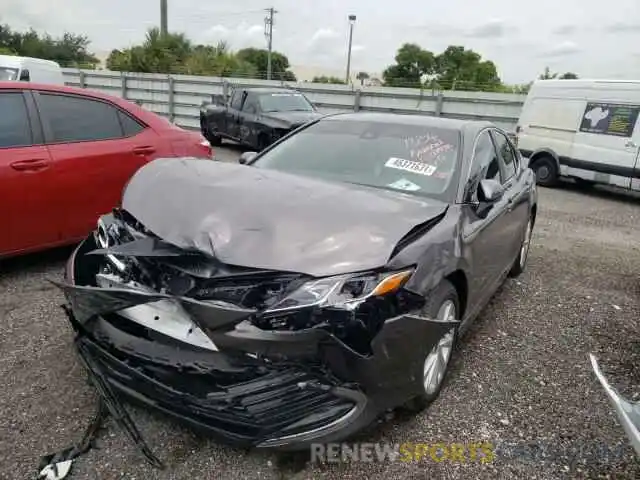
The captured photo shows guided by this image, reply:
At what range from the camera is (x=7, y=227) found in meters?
3.78

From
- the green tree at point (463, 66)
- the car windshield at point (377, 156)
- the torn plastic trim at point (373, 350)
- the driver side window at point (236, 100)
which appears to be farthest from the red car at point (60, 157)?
the green tree at point (463, 66)

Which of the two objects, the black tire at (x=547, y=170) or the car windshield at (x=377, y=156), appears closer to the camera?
the car windshield at (x=377, y=156)

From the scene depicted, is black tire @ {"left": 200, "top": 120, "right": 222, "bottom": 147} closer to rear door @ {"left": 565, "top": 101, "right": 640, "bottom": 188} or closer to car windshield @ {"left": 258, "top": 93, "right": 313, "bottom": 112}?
car windshield @ {"left": 258, "top": 93, "right": 313, "bottom": 112}

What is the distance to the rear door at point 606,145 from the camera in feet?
30.7

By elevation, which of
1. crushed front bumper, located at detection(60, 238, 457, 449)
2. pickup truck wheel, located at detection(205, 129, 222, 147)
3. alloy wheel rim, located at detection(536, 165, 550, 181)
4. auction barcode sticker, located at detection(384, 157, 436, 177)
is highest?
auction barcode sticker, located at detection(384, 157, 436, 177)

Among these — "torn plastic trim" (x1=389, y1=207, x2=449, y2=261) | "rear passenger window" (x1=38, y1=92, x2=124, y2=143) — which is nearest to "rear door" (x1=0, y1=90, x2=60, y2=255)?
"rear passenger window" (x1=38, y1=92, x2=124, y2=143)

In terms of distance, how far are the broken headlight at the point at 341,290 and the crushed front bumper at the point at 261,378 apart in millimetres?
114

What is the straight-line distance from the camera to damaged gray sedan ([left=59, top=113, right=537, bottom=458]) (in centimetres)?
202

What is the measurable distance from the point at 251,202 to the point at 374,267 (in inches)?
30.0

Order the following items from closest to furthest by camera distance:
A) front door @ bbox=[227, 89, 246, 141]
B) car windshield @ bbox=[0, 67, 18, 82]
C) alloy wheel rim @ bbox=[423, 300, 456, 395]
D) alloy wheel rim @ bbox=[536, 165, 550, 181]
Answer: alloy wheel rim @ bbox=[423, 300, 456, 395]
alloy wheel rim @ bbox=[536, 165, 550, 181]
car windshield @ bbox=[0, 67, 18, 82]
front door @ bbox=[227, 89, 246, 141]

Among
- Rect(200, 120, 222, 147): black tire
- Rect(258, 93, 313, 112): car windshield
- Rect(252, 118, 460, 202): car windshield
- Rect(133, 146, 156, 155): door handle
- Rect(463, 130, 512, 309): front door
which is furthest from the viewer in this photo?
Rect(200, 120, 222, 147): black tire

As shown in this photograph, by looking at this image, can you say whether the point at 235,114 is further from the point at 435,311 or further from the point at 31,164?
the point at 435,311

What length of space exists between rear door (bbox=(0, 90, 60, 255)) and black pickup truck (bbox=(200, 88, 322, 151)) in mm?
7433

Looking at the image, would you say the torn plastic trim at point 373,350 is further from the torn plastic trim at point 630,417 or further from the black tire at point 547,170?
the black tire at point 547,170
